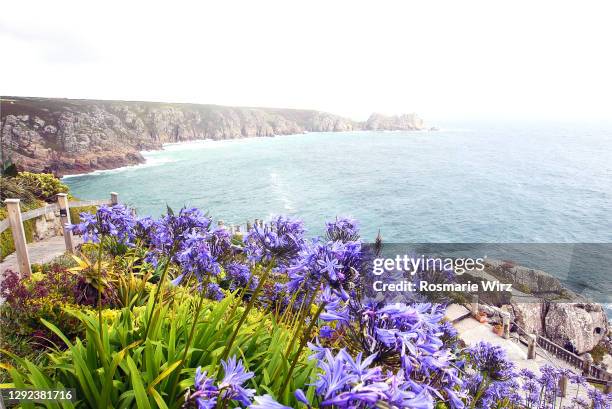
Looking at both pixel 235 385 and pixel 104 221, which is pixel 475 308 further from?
pixel 235 385

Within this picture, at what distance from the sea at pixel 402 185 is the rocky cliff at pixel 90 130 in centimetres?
49

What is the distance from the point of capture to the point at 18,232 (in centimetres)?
371

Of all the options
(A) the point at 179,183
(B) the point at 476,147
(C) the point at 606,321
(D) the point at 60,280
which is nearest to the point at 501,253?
(C) the point at 606,321

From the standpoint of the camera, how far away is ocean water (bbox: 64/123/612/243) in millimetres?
14797

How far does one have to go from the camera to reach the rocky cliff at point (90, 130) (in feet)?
17.2

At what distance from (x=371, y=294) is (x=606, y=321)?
48.9 ft

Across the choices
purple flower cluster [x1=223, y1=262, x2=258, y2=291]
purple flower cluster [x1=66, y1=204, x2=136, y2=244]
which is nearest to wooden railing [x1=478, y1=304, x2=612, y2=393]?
purple flower cluster [x1=223, y1=262, x2=258, y2=291]

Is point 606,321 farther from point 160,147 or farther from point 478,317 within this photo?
point 160,147

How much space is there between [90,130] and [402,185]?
22.1 m

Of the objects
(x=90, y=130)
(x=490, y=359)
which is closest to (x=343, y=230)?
(x=490, y=359)

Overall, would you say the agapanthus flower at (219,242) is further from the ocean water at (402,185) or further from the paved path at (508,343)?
the paved path at (508,343)

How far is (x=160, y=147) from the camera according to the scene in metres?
12.0

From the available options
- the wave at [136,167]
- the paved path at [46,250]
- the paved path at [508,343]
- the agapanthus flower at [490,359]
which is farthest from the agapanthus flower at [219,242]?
the paved path at [508,343]

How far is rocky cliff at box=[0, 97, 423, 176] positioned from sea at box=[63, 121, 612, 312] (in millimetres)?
489
